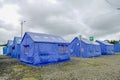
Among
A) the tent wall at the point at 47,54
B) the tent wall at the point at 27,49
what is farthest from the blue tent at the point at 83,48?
the tent wall at the point at 27,49

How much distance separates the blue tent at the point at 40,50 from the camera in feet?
59.3

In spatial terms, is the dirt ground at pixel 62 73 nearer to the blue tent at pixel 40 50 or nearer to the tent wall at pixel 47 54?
the tent wall at pixel 47 54

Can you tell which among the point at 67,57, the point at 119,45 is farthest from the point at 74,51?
→ the point at 119,45

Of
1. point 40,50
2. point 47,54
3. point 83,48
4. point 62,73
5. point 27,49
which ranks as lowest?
point 62,73

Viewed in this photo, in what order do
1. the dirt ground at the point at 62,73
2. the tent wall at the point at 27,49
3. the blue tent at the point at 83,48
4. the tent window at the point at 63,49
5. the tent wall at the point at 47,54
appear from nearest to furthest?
the dirt ground at the point at 62,73 → the tent wall at the point at 47,54 → the tent wall at the point at 27,49 → the tent window at the point at 63,49 → the blue tent at the point at 83,48

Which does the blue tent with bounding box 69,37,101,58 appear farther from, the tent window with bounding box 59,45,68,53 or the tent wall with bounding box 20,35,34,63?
the tent wall with bounding box 20,35,34,63

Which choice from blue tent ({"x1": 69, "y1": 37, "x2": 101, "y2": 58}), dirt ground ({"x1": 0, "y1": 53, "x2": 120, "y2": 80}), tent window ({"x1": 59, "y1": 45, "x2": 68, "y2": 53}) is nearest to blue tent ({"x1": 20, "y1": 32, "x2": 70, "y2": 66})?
tent window ({"x1": 59, "y1": 45, "x2": 68, "y2": 53})

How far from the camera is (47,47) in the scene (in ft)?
62.7

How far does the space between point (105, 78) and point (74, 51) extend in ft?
66.5

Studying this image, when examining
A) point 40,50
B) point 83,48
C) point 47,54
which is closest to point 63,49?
point 47,54

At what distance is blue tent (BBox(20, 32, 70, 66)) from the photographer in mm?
18078

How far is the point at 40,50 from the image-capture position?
1820 cm

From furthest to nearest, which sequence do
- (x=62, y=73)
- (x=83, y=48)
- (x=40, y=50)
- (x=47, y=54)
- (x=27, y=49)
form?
1. (x=83, y=48)
2. (x=27, y=49)
3. (x=47, y=54)
4. (x=40, y=50)
5. (x=62, y=73)

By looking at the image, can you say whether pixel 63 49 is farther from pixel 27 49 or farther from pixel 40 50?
pixel 27 49
